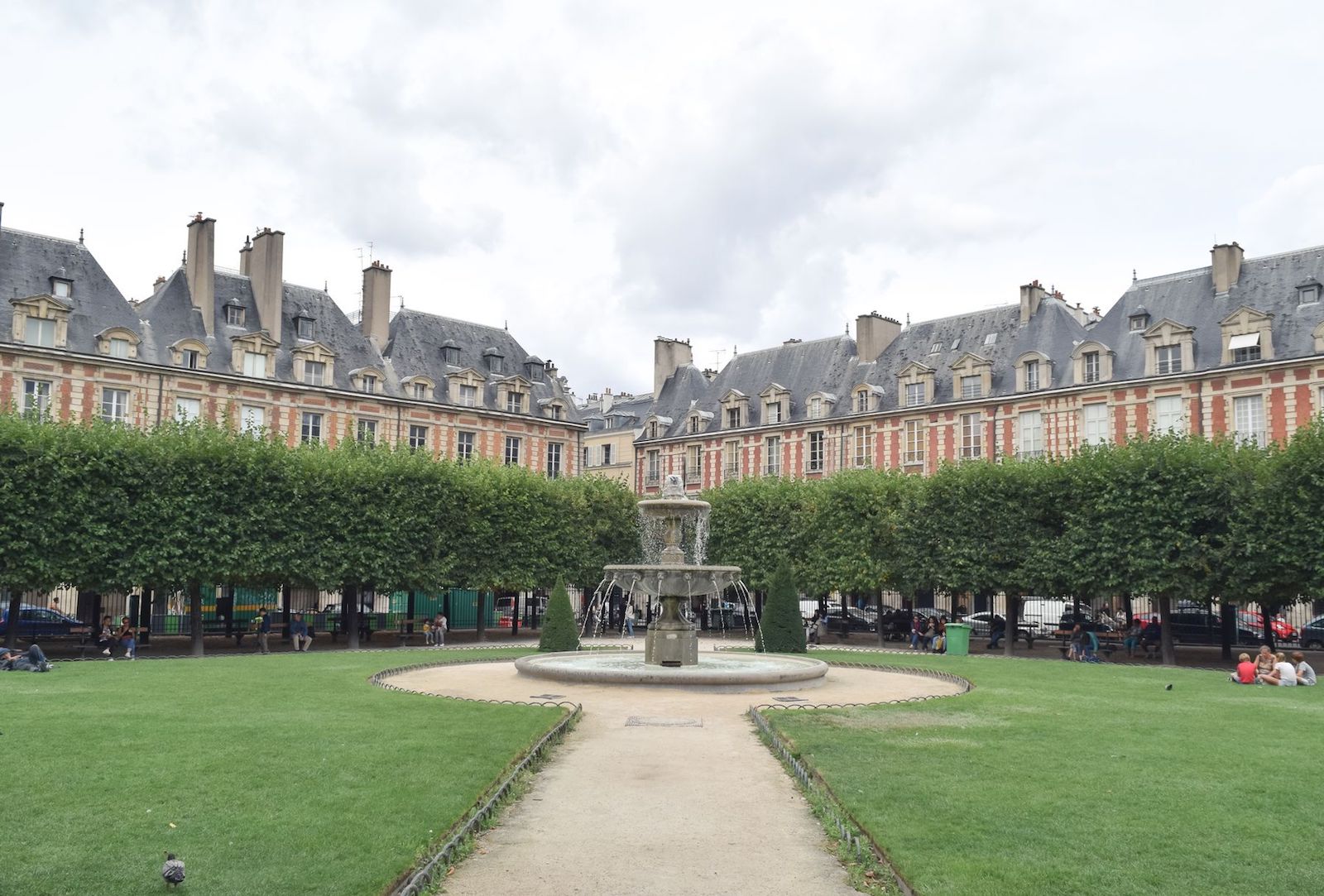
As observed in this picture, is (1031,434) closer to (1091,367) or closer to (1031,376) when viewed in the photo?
(1031,376)

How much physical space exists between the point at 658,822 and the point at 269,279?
3849 cm

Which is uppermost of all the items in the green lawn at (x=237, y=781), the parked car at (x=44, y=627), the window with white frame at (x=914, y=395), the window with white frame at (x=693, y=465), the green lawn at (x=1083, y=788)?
the window with white frame at (x=914, y=395)

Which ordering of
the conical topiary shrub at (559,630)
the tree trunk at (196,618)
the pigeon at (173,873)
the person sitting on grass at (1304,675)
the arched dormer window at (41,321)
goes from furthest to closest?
the arched dormer window at (41,321)
the tree trunk at (196,618)
the conical topiary shrub at (559,630)
the person sitting on grass at (1304,675)
the pigeon at (173,873)

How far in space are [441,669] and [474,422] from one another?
2728 cm

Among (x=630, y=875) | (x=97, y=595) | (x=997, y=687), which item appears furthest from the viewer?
(x=97, y=595)

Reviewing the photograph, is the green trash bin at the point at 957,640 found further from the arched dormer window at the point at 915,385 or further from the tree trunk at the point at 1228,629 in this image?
the arched dormer window at the point at 915,385

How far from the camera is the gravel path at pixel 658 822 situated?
712 cm

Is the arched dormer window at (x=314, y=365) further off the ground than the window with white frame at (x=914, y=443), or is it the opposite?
the arched dormer window at (x=314, y=365)

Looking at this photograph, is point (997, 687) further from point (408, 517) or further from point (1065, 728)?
point (408, 517)

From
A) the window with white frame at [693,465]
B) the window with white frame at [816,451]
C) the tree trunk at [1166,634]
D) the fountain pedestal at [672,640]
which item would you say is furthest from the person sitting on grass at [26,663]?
the window with white frame at [693,465]

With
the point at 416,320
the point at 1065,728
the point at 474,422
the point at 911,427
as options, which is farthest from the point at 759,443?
the point at 1065,728

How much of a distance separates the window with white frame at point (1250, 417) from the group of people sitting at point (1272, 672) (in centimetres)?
1950

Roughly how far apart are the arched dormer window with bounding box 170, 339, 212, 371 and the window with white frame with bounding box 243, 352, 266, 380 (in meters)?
1.43

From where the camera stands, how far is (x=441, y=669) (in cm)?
2134
